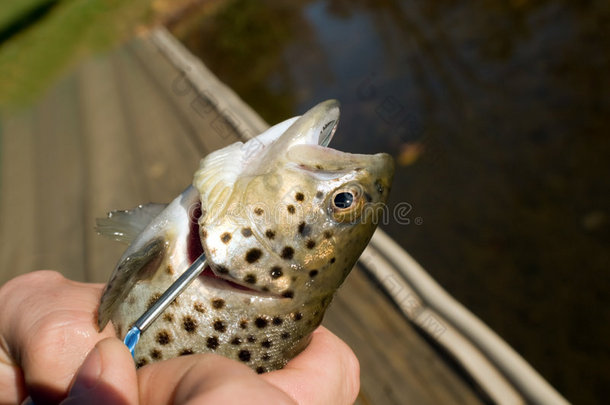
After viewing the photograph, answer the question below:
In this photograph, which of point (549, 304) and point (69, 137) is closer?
point (549, 304)

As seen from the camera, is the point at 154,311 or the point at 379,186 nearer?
the point at 154,311

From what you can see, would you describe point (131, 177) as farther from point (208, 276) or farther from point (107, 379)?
point (107, 379)

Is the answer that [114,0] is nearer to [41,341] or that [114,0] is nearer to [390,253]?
[390,253]

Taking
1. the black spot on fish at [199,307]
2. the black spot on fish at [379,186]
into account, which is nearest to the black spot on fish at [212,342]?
the black spot on fish at [199,307]

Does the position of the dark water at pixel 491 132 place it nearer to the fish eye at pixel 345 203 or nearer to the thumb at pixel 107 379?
the fish eye at pixel 345 203

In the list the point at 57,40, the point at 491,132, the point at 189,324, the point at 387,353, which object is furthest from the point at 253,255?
the point at 57,40

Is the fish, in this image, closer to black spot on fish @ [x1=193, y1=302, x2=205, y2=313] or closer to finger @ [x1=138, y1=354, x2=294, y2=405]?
black spot on fish @ [x1=193, y1=302, x2=205, y2=313]

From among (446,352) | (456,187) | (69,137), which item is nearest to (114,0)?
(69,137)

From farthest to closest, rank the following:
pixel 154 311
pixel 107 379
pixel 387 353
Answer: pixel 387 353 → pixel 154 311 → pixel 107 379
